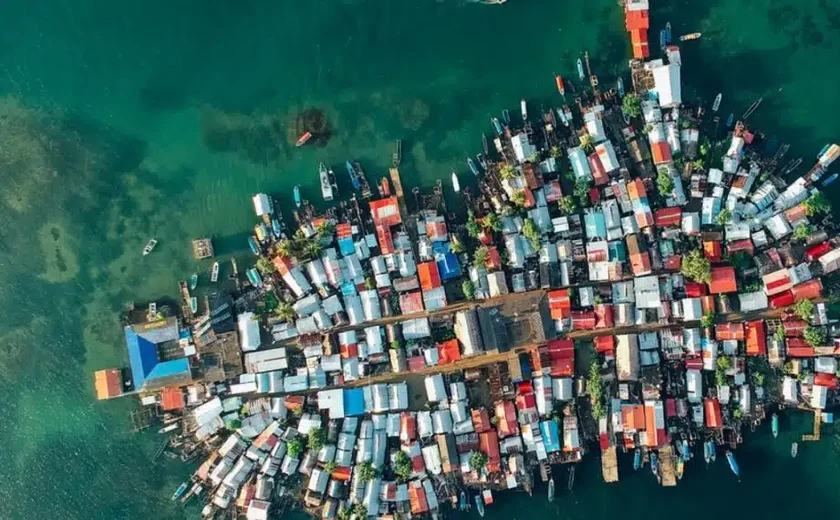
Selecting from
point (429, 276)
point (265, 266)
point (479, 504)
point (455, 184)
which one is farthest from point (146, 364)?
point (479, 504)

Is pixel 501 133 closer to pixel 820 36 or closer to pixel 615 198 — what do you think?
→ pixel 615 198

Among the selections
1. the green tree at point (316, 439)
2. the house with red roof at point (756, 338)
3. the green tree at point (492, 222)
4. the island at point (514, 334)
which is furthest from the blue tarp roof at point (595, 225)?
the green tree at point (316, 439)

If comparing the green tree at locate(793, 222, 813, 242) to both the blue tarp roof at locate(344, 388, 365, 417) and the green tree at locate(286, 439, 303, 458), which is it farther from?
the green tree at locate(286, 439, 303, 458)

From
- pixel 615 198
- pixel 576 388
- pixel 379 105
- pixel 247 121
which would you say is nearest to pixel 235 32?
pixel 247 121

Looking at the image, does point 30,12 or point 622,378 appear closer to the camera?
point 622,378

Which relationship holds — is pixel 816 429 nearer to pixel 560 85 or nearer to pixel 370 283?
pixel 560 85
